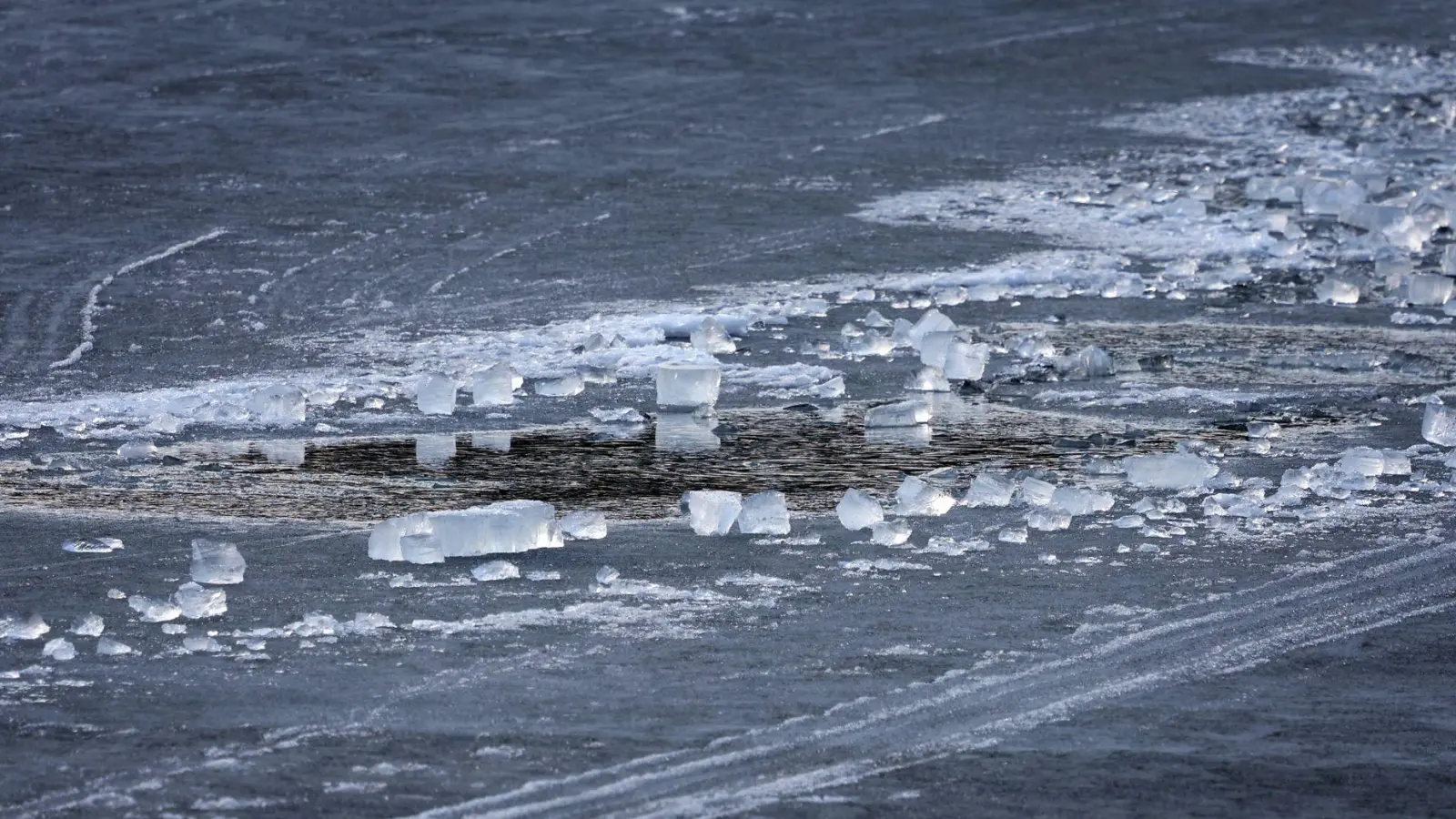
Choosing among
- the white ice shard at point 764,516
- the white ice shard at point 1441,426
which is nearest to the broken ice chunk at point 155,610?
the white ice shard at point 764,516

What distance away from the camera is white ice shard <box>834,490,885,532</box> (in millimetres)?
5707

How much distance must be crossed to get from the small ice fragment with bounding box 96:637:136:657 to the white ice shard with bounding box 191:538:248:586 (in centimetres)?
47

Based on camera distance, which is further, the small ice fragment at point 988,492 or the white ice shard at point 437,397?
the white ice shard at point 437,397

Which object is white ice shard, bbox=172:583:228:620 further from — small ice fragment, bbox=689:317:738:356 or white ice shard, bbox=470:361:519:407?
small ice fragment, bbox=689:317:738:356

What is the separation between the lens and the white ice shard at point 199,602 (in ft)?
16.3

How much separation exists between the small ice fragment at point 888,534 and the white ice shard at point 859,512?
0.04m

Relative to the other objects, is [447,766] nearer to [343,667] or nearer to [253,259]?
[343,667]

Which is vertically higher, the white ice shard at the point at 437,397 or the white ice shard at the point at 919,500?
the white ice shard at the point at 919,500

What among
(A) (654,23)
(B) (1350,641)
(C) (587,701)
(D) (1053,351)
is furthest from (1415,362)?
(A) (654,23)

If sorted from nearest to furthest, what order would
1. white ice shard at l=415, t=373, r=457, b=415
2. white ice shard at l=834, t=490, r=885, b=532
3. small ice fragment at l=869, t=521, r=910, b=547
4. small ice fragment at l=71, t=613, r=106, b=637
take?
small ice fragment at l=71, t=613, r=106, b=637
small ice fragment at l=869, t=521, r=910, b=547
white ice shard at l=834, t=490, r=885, b=532
white ice shard at l=415, t=373, r=457, b=415

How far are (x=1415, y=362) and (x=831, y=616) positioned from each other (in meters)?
3.65

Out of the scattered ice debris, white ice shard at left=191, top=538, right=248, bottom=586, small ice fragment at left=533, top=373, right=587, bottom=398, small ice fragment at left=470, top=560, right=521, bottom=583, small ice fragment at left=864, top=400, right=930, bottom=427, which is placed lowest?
small ice fragment at left=533, top=373, right=587, bottom=398

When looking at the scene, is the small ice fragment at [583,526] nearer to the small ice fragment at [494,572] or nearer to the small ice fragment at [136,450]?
the small ice fragment at [494,572]

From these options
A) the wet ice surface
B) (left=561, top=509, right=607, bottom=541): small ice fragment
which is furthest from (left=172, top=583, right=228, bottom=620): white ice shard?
(left=561, top=509, right=607, bottom=541): small ice fragment
